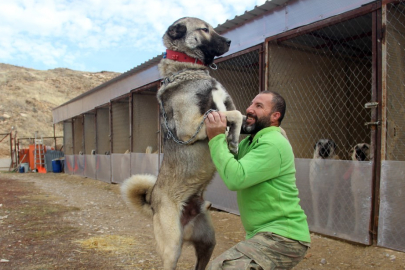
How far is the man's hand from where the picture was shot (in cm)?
217

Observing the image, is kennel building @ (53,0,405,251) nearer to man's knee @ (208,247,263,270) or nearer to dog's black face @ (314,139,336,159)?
dog's black face @ (314,139,336,159)

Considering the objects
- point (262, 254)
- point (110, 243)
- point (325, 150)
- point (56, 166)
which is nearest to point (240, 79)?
point (325, 150)

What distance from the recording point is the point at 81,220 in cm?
624

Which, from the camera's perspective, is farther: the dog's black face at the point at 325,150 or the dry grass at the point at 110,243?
the dog's black face at the point at 325,150

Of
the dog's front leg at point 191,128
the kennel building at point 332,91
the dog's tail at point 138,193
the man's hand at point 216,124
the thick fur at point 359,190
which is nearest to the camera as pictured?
the man's hand at point 216,124

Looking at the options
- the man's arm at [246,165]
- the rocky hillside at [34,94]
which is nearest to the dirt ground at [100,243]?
the man's arm at [246,165]

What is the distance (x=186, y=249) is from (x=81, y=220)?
2642 millimetres

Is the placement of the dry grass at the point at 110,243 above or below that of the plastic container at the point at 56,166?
above

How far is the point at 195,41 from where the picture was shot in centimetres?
293

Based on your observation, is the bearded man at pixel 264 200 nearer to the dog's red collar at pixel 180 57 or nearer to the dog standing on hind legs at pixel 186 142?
the dog standing on hind legs at pixel 186 142

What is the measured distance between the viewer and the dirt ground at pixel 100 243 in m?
3.87

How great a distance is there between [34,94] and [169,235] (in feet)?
134

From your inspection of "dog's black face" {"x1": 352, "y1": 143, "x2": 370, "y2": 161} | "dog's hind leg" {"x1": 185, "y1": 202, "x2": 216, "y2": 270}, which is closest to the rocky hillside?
"dog's black face" {"x1": 352, "y1": 143, "x2": 370, "y2": 161}

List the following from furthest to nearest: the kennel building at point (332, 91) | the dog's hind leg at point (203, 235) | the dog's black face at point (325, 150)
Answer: the dog's black face at point (325, 150) < the kennel building at point (332, 91) < the dog's hind leg at point (203, 235)
